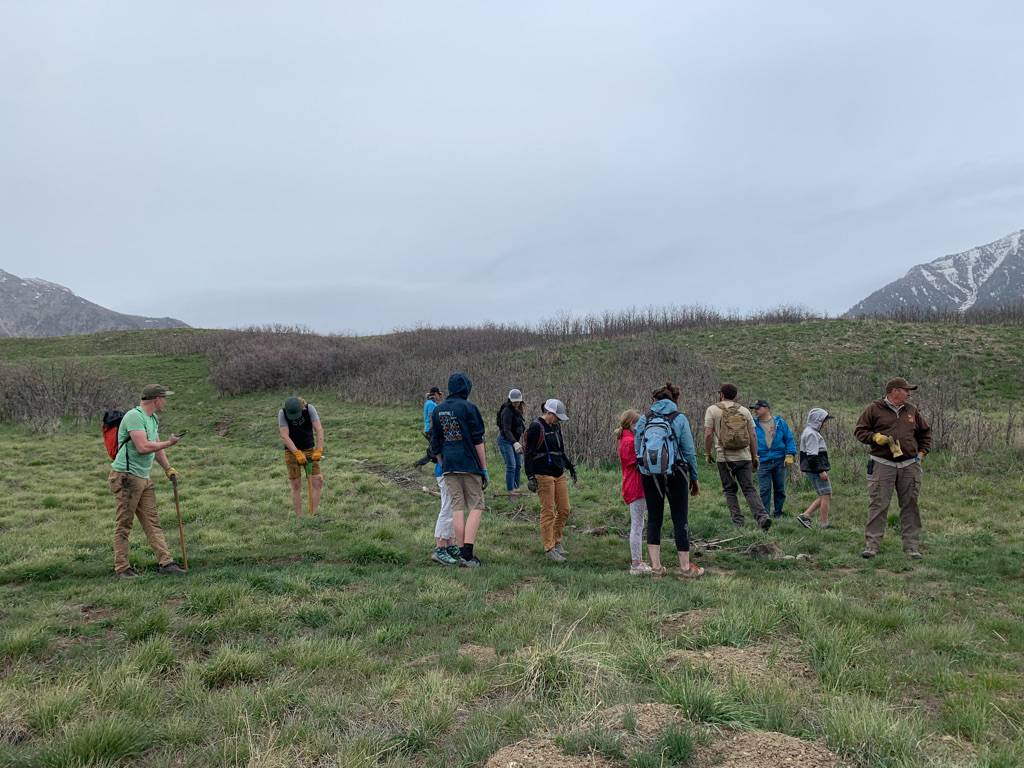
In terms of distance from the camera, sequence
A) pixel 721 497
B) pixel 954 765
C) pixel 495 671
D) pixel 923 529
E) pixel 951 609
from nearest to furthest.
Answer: pixel 954 765, pixel 495 671, pixel 951 609, pixel 923 529, pixel 721 497

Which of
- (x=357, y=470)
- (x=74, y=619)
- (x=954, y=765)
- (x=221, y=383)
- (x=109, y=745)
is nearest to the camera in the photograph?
(x=954, y=765)

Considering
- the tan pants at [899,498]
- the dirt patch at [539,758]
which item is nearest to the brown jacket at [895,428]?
the tan pants at [899,498]

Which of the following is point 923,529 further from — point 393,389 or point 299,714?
point 393,389

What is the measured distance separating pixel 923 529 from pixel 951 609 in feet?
12.6

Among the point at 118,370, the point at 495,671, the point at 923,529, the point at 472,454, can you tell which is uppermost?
the point at 118,370

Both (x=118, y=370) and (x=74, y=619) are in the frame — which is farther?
(x=118, y=370)

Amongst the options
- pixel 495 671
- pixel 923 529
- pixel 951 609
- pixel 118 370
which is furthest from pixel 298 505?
pixel 118 370

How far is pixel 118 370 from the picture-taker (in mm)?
32844

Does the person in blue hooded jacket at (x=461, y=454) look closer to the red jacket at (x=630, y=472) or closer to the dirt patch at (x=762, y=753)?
the red jacket at (x=630, y=472)

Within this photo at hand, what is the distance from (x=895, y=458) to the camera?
6805mm

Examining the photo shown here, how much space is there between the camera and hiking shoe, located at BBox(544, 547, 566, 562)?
271 inches

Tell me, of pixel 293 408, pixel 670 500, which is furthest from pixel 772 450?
pixel 293 408

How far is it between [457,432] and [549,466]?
126 centimetres

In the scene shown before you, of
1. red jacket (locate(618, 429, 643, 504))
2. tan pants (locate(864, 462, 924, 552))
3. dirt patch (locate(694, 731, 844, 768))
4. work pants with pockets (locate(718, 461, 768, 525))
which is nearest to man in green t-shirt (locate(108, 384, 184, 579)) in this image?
red jacket (locate(618, 429, 643, 504))
